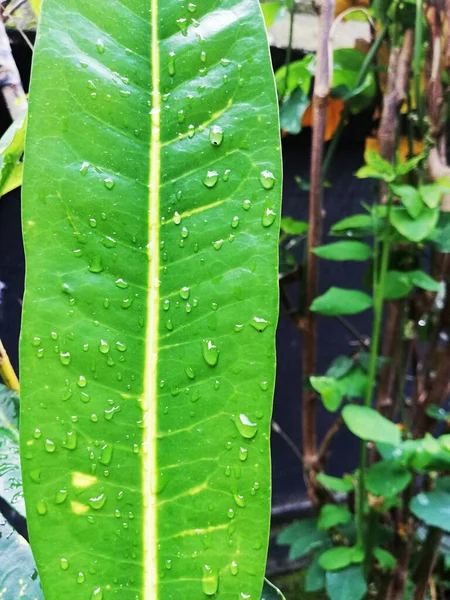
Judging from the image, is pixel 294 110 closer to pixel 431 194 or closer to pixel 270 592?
pixel 431 194

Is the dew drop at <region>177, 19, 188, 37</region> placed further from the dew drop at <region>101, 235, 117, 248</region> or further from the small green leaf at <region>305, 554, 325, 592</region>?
the small green leaf at <region>305, 554, 325, 592</region>

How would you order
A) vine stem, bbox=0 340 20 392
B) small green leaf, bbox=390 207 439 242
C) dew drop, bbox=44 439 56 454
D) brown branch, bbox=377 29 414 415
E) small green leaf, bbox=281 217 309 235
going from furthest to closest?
small green leaf, bbox=281 217 309 235
brown branch, bbox=377 29 414 415
small green leaf, bbox=390 207 439 242
vine stem, bbox=0 340 20 392
dew drop, bbox=44 439 56 454

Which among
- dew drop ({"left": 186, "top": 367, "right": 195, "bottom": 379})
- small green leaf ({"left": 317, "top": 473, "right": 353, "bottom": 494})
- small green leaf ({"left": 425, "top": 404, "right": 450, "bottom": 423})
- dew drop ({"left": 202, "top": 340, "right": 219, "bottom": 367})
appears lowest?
small green leaf ({"left": 317, "top": 473, "right": 353, "bottom": 494})

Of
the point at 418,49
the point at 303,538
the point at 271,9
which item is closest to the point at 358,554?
the point at 303,538

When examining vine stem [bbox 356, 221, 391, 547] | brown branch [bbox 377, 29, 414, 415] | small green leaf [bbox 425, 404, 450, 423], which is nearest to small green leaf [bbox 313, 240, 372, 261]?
vine stem [bbox 356, 221, 391, 547]

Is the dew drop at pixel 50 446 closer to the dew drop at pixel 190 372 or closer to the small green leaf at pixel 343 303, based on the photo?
the dew drop at pixel 190 372

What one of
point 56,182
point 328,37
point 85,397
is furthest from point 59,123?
point 328,37

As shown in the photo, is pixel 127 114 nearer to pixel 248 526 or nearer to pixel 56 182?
pixel 56 182

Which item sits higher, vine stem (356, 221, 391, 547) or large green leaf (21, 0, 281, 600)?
large green leaf (21, 0, 281, 600)
